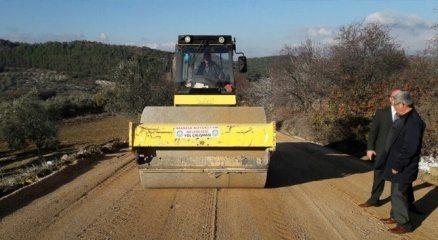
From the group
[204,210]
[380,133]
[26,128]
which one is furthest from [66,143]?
[380,133]

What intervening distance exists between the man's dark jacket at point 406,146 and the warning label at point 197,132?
3.17 metres


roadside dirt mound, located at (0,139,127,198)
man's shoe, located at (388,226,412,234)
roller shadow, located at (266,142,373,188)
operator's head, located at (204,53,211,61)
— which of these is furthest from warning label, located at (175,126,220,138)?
roadside dirt mound, located at (0,139,127,198)

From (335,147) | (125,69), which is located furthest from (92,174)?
(125,69)

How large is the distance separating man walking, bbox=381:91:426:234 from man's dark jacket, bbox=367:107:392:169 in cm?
75

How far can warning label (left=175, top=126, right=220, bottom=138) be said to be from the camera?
29.9ft

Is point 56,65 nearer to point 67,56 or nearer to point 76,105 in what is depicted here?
point 67,56

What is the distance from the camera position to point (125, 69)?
105 ft

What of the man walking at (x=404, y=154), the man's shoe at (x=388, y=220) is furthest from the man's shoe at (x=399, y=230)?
the man's shoe at (x=388, y=220)

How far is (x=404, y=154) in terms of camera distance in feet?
22.5

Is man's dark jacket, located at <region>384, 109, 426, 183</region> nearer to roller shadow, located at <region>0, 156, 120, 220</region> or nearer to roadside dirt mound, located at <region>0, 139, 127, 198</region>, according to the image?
roller shadow, located at <region>0, 156, 120, 220</region>

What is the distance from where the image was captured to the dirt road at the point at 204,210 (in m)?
6.95

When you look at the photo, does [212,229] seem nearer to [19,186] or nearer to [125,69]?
[19,186]

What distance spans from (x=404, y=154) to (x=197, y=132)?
3.68m

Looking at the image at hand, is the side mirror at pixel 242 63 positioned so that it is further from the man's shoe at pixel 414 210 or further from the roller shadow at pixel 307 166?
the man's shoe at pixel 414 210
